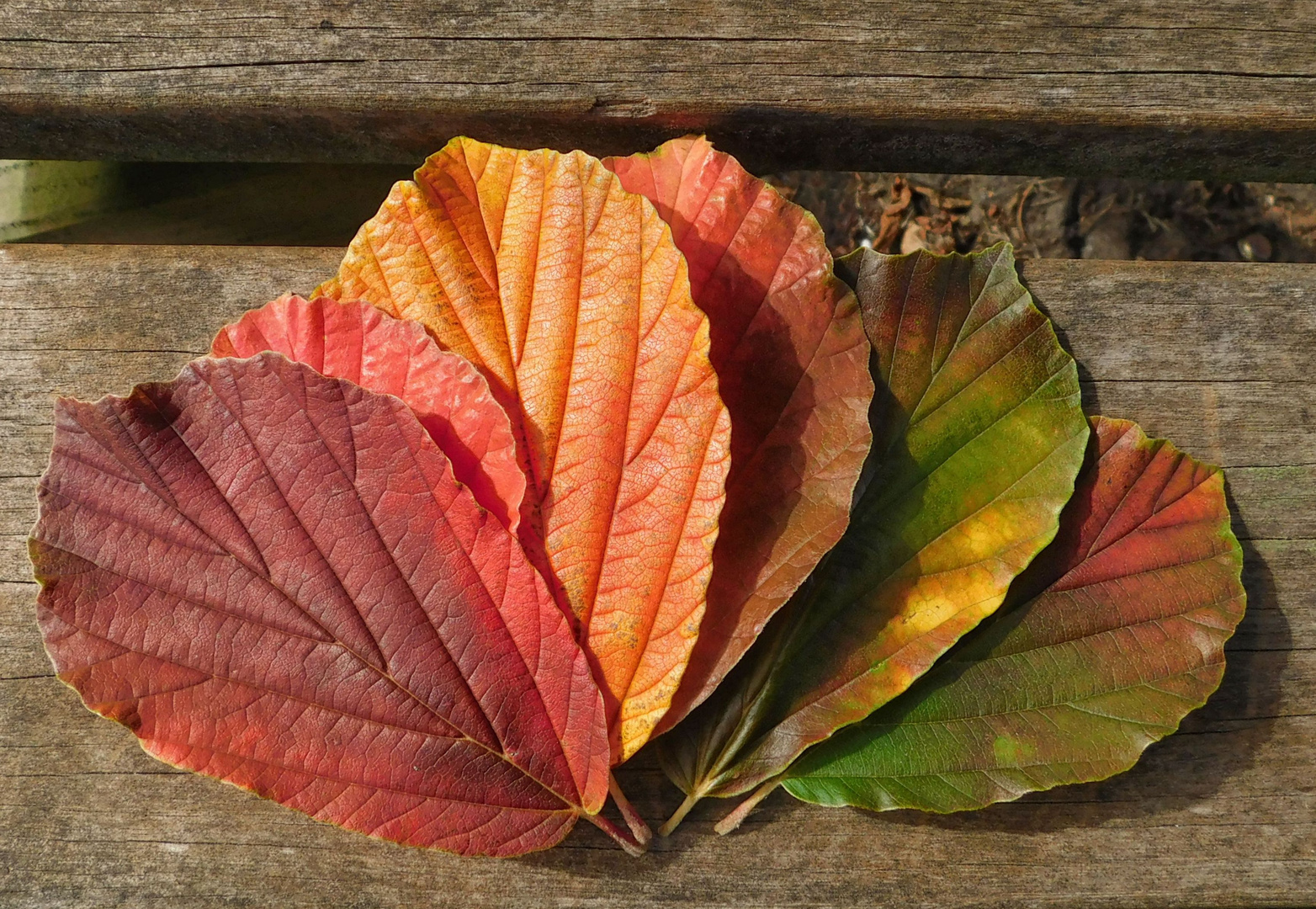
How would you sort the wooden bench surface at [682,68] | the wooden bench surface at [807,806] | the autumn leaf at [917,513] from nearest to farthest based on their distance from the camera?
the autumn leaf at [917,513]
the wooden bench surface at [807,806]
the wooden bench surface at [682,68]

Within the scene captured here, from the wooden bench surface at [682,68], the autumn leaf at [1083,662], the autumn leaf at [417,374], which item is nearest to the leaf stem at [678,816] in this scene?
the autumn leaf at [1083,662]

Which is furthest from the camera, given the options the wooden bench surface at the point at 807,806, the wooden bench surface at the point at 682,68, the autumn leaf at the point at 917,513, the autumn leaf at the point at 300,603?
the wooden bench surface at the point at 682,68

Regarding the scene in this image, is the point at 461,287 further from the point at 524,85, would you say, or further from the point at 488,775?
the point at 488,775

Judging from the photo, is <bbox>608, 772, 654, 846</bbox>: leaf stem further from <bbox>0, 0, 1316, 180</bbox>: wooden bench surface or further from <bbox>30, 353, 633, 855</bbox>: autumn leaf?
<bbox>0, 0, 1316, 180</bbox>: wooden bench surface

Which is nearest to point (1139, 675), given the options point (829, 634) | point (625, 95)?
point (829, 634)

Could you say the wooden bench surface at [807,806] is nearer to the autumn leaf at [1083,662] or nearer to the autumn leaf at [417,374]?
the autumn leaf at [1083,662]

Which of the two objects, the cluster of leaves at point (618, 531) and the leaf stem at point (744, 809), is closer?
the cluster of leaves at point (618, 531)

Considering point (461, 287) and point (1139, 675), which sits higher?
point (461, 287)

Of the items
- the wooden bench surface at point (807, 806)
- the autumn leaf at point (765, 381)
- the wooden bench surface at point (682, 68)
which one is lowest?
the wooden bench surface at point (807, 806)
